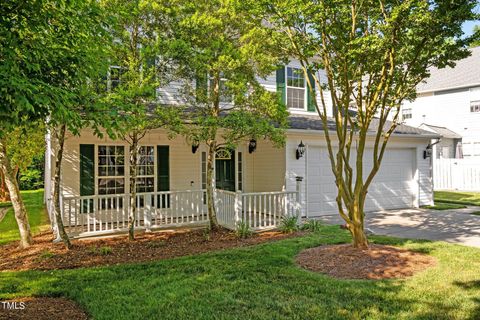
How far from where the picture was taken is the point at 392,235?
26.4 feet

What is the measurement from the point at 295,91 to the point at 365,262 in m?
8.34

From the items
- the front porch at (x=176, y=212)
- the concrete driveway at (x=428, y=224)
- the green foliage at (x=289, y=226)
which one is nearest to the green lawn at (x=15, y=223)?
the front porch at (x=176, y=212)

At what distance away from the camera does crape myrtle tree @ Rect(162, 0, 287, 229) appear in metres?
7.36

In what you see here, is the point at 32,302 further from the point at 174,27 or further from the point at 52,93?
the point at 174,27

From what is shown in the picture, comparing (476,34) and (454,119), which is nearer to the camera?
(476,34)

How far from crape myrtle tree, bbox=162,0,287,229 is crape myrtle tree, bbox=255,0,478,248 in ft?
2.96

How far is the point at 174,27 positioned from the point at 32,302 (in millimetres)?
5724

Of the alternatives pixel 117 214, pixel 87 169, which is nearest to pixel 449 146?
pixel 117 214

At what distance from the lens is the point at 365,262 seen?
556 cm

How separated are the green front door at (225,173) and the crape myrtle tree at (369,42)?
17.2ft

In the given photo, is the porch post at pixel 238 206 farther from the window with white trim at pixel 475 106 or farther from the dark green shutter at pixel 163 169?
the window with white trim at pixel 475 106

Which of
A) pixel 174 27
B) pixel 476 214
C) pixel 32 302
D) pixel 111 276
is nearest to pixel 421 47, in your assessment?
pixel 174 27

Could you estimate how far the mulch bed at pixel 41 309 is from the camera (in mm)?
3932

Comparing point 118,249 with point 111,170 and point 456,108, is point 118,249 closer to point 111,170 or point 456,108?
point 111,170
